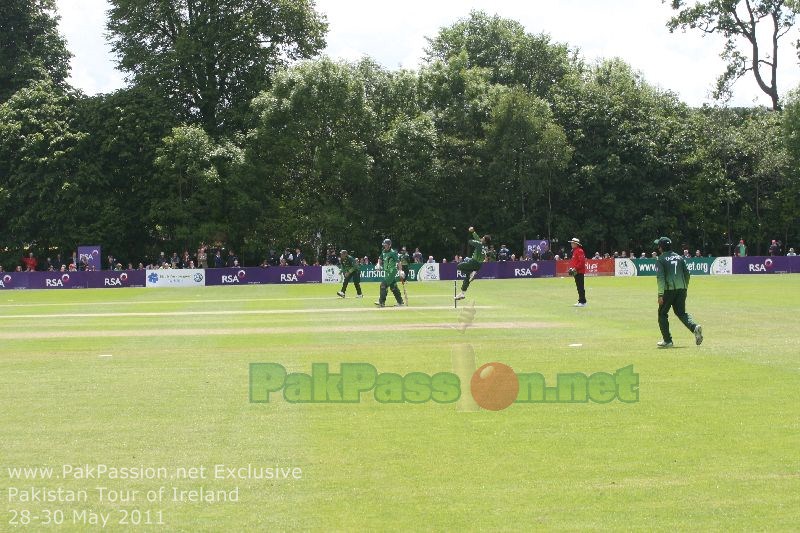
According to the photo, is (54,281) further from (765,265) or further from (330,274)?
(765,265)

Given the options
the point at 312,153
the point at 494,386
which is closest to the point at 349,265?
the point at 494,386

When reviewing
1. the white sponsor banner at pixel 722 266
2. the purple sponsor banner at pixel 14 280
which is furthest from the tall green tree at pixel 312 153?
the white sponsor banner at pixel 722 266

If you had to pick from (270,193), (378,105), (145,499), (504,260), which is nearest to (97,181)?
(270,193)

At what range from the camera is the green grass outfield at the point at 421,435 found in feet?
23.9

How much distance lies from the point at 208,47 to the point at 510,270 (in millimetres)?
21831

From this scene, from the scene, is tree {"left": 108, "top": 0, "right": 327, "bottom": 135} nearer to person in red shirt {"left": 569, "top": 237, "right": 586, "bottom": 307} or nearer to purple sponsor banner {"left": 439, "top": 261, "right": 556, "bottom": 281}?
purple sponsor banner {"left": 439, "top": 261, "right": 556, "bottom": 281}

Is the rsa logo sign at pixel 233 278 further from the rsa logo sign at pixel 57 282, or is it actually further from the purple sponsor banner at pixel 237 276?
the rsa logo sign at pixel 57 282

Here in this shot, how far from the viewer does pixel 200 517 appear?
7184 mm

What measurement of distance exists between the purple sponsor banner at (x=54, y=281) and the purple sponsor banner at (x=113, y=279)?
49 cm

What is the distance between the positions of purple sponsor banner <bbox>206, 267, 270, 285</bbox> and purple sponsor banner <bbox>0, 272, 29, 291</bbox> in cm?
945

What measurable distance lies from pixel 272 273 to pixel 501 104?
17273mm

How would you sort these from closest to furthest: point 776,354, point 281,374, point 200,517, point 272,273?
point 200,517 < point 281,374 < point 776,354 < point 272,273

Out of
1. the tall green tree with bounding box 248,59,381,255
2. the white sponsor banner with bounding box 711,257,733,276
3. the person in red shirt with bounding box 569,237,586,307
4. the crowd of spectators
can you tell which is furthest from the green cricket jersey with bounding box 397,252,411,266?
the white sponsor banner with bounding box 711,257,733,276

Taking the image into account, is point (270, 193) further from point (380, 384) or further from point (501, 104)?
point (380, 384)
